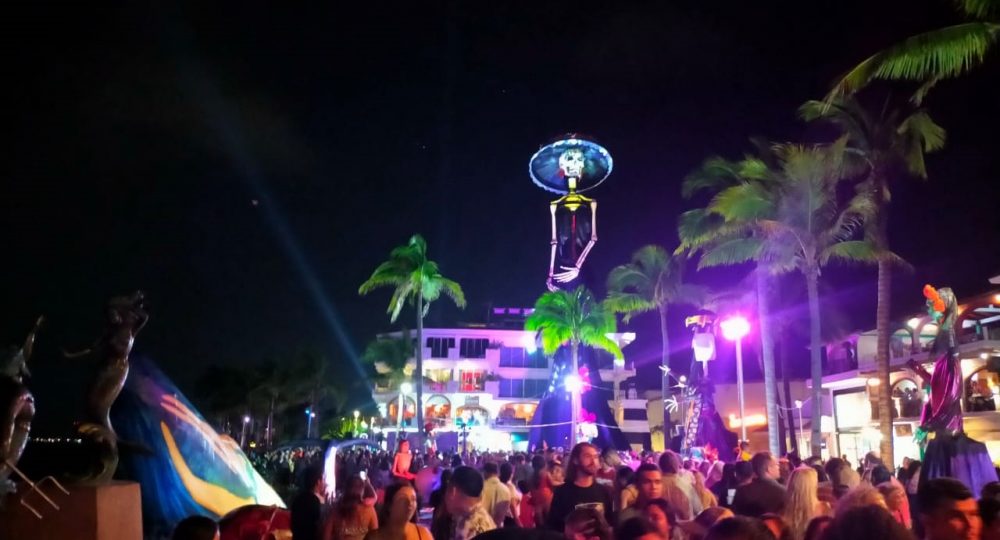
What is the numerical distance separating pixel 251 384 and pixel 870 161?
64124 mm

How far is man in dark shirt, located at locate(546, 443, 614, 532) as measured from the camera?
590 centimetres

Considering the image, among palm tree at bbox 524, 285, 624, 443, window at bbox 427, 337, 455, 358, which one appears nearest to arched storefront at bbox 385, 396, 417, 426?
window at bbox 427, 337, 455, 358

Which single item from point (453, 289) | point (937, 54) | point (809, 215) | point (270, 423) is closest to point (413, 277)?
point (453, 289)

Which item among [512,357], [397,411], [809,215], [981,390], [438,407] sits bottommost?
[397,411]

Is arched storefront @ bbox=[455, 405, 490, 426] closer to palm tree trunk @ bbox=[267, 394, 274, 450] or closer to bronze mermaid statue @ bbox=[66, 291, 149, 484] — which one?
palm tree trunk @ bbox=[267, 394, 274, 450]

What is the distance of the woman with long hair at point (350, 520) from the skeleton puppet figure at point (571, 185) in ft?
71.4

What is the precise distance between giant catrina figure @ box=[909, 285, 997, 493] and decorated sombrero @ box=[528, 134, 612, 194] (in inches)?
644

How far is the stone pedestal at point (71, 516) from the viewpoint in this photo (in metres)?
5.73

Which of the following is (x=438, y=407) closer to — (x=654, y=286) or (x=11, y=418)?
(x=654, y=286)

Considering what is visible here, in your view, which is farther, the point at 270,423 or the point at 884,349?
the point at 270,423

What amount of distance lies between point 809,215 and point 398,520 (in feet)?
72.8

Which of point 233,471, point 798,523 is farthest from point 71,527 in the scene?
point 798,523

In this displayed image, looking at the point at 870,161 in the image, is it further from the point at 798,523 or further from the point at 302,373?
the point at 302,373

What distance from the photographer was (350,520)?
5520 millimetres
